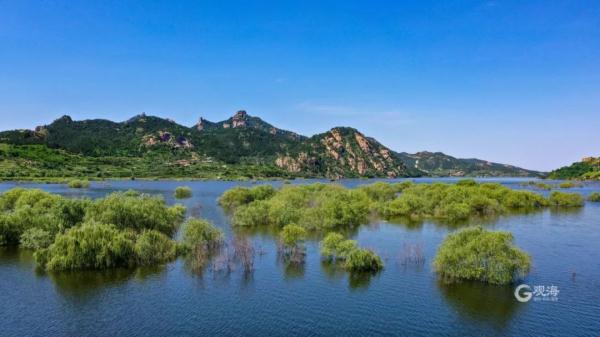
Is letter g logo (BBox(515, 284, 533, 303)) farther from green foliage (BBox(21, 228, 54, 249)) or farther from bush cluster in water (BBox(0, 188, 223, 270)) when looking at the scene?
green foliage (BBox(21, 228, 54, 249))

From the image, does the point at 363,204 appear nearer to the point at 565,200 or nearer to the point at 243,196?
the point at 243,196

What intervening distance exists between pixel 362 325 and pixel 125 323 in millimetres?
19728

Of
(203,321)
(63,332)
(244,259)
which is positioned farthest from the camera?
(244,259)

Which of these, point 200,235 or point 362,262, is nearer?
point 362,262

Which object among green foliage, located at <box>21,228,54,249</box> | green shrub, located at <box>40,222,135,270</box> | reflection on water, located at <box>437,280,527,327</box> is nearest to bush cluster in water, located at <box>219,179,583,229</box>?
green shrub, located at <box>40,222,135,270</box>

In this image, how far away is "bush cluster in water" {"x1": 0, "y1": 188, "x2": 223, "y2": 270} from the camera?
45.3 metres

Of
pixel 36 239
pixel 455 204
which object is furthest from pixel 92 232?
pixel 455 204

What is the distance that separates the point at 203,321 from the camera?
32.7 meters

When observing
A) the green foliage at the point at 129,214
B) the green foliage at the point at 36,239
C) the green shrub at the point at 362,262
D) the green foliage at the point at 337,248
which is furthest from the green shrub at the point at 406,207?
the green foliage at the point at 36,239

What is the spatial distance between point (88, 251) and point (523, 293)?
157 feet

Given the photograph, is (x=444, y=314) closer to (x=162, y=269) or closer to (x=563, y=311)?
(x=563, y=311)

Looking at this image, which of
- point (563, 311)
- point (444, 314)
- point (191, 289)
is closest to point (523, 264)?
point (563, 311)

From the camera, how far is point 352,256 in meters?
46.9

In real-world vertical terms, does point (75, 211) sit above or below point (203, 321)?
above
